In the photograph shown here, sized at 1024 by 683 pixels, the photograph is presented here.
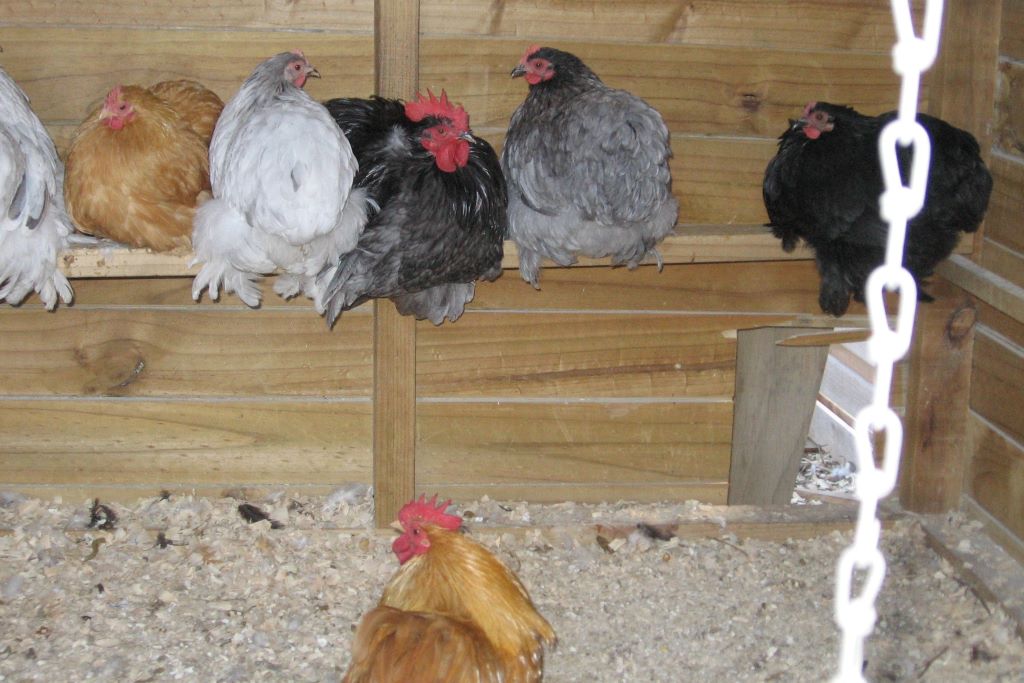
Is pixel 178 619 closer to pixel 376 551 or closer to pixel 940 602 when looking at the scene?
pixel 376 551

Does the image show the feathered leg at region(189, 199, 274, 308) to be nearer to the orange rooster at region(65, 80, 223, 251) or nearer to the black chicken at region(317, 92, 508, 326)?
the orange rooster at region(65, 80, 223, 251)

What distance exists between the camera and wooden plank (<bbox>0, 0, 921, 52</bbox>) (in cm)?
241

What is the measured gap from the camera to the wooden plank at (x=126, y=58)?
2.40m

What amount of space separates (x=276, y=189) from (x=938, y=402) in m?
1.86

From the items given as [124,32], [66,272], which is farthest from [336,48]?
[66,272]

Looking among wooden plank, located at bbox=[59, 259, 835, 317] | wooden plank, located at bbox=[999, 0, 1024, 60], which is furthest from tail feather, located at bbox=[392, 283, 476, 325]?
wooden plank, located at bbox=[999, 0, 1024, 60]

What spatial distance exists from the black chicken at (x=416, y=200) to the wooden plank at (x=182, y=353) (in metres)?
0.47

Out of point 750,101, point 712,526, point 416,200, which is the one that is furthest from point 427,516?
point 750,101

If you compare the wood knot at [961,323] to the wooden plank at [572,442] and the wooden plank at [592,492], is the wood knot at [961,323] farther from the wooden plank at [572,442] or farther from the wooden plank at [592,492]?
the wooden plank at [592,492]

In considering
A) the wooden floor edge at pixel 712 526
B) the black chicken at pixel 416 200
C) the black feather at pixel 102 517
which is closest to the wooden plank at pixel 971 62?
the wooden floor edge at pixel 712 526

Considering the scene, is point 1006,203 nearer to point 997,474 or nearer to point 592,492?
point 997,474

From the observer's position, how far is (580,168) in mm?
2193

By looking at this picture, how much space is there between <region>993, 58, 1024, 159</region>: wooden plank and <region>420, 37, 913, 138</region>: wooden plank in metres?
0.19

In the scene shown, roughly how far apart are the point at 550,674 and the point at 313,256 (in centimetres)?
104
